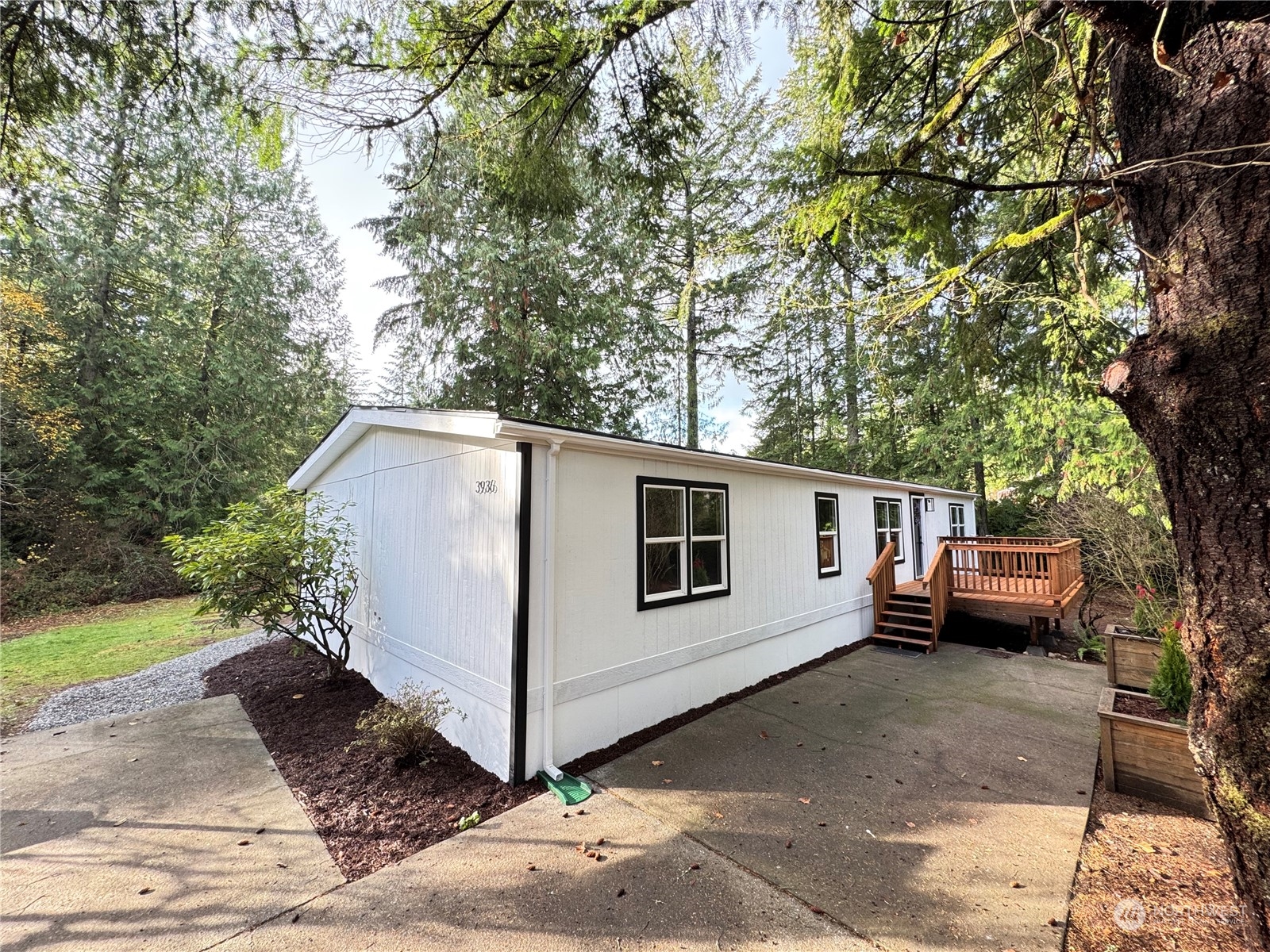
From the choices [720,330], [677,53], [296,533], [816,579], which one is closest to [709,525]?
[816,579]

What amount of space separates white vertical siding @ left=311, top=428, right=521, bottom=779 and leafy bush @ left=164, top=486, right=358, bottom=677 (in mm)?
449

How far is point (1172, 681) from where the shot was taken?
3795mm

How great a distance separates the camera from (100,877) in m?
2.81

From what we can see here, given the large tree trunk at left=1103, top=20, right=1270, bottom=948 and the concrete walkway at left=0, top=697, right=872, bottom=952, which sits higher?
the large tree trunk at left=1103, top=20, right=1270, bottom=948

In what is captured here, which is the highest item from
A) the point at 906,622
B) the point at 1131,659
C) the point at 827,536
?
the point at 827,536

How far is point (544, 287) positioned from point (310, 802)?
1136cm

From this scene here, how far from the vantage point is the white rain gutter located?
3873mm

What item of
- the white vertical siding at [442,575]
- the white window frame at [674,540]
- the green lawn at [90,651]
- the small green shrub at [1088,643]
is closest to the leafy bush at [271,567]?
the white vertical siding at [442,575]

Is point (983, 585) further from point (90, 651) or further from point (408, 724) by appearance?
point (90, 651)

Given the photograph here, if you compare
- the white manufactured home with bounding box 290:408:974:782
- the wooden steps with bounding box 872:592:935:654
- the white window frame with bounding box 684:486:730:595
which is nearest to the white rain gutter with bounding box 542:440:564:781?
the white manufactured home with bounding box 290:408:974:782

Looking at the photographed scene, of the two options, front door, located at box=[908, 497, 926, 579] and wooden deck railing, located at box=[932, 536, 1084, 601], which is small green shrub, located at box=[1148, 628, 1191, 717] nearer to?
wooden deck railing, located at box=[932, 536, 1084, 601]

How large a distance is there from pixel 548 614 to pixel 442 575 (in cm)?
143

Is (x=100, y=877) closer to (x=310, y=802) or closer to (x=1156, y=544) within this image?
(x=310, y=802)

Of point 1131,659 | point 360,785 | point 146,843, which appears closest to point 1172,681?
point 1131,659
